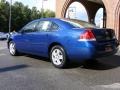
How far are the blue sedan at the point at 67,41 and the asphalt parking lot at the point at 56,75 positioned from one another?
1.34 ft

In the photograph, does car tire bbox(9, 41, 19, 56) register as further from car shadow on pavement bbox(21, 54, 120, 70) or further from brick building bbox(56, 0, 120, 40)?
brick building bbox(56, 0, 120, 40)

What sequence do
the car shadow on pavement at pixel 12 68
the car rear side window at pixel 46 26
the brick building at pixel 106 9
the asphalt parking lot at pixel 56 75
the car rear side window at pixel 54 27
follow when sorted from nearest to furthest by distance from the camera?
the asphalt parking lot at pixel 56 75 < the car shadow on pavement at pixel 12 68 < the car rear side window at pixel 54 27 < the car rear side window at pixel 46 26 < the brick building at pixel 106 9

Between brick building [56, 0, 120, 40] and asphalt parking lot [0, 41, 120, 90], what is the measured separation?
43.5ft

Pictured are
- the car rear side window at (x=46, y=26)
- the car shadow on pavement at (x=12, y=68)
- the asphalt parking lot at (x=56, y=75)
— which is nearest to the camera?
the asphalt parking lot at (x=56, y=75)

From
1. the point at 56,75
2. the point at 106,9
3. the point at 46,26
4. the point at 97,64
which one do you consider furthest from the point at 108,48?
the point at 106,9

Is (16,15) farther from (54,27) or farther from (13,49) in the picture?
(54,27)

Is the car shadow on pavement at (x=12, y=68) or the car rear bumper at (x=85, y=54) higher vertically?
the car rear bumper at (x=85, y=54)

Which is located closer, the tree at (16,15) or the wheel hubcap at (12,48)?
the wheel hubcap at (12,48)

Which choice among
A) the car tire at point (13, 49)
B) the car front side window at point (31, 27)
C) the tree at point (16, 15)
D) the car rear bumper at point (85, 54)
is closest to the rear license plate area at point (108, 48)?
the car rear bumper at point (85, 54)

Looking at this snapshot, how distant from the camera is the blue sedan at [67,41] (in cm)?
869

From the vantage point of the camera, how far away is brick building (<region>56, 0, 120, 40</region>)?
77.8ft

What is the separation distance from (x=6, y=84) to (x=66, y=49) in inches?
101

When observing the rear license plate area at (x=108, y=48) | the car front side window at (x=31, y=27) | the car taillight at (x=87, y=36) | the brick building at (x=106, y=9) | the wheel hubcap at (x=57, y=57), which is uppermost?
the brick building at (x=106, y=9)

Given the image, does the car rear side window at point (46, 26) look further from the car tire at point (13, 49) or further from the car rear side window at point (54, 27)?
the car tire at point (13, 49)
